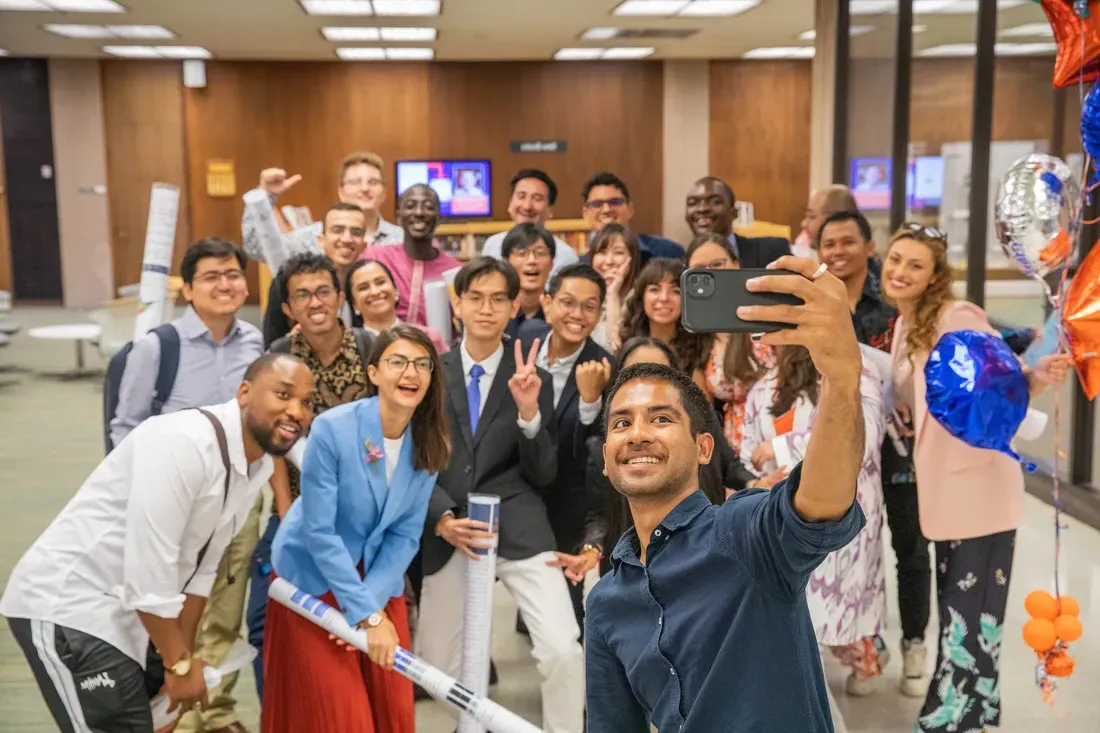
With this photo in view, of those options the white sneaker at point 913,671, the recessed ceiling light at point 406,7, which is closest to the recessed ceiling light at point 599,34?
the recessed ceiling light at point 406,7

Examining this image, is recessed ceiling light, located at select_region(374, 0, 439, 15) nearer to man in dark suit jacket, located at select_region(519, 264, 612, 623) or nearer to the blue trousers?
man in dark suit jacket, located at select_region(519, 264, 612, 623)

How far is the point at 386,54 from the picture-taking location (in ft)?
45.5

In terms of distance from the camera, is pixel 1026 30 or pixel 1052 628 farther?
pixel 1026 30

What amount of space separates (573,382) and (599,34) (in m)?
9.23

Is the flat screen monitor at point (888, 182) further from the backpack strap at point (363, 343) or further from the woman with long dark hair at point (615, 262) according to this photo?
the backpack strap at point (363, 343)

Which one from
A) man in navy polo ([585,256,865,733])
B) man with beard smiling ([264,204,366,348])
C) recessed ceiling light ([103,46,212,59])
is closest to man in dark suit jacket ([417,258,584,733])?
man with beard smiling ([264,204,366,348])

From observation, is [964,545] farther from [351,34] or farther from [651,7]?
[351,34]

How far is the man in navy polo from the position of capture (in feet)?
4.89

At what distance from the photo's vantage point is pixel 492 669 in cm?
399

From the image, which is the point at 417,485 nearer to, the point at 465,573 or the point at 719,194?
the point at 465,573

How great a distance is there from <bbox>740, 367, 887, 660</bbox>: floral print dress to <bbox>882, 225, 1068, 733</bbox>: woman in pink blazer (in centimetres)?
15

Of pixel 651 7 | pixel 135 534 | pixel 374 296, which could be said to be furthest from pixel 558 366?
pixel 651 7

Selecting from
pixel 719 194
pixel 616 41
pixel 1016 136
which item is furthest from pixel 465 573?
pixel 616 41

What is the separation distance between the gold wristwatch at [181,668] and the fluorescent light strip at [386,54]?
37.6 feet
